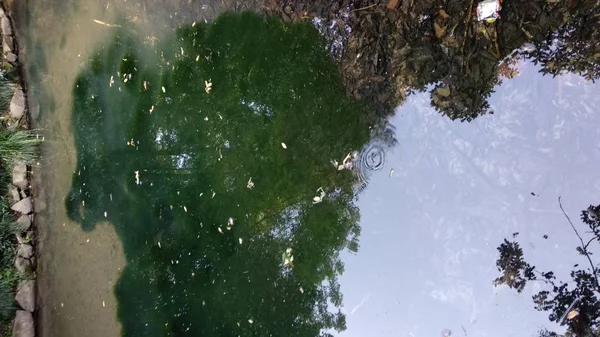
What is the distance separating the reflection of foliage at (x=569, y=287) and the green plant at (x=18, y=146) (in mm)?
3416

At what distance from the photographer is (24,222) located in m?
3.95

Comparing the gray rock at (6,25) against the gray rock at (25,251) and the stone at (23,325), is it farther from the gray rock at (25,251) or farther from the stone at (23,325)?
the stone at (23,325)

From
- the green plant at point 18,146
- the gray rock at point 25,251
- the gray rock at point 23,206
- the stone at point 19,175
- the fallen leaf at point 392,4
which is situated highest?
the fallen leaf at point 392,4

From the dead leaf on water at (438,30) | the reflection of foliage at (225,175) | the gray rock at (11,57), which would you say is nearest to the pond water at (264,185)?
the reflection of foliage at (225,175)

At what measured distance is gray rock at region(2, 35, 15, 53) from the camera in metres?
3.89

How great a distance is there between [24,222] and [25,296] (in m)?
0.58

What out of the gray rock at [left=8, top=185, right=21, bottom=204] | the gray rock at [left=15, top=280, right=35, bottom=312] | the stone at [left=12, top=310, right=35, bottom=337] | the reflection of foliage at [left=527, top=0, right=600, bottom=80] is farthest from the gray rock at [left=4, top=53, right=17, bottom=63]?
the reflection of foliage at [left=527, top=0, right=600, bottom=80]

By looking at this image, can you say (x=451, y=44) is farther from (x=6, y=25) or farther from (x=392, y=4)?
(x=6, y=25)

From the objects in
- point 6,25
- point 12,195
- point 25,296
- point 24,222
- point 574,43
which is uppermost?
point 6,25

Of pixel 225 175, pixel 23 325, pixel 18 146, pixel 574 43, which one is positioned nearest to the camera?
pixel 574 43

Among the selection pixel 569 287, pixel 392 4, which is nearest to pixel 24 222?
pixel 392 4

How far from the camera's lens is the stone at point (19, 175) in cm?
395

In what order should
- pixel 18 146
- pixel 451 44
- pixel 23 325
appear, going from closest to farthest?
pixel 451 44, pixel 18 146, pixel 23 325

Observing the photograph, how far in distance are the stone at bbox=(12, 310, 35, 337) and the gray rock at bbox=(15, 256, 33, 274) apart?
12.5 inches
